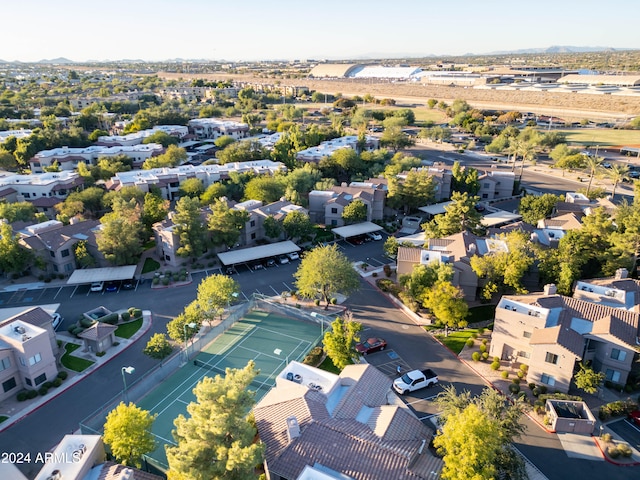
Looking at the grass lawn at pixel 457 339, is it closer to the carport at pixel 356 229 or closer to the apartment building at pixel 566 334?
the apartment building at pixel 566 334

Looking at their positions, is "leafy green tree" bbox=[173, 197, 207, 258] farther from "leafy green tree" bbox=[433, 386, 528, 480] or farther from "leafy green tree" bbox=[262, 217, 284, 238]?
"leafy green tree" bbox=[433, 386, 528, 480]

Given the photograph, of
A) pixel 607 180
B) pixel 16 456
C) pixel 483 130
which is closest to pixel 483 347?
pixel 16 456

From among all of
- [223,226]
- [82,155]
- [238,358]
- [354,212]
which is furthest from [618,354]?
[82,155]

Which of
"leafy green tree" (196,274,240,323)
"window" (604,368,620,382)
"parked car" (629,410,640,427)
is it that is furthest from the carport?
"parked car" (629,410,640,427)

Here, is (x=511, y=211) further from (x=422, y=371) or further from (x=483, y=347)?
(x=422, y=371)

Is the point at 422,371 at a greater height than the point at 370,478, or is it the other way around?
the point at 370,478

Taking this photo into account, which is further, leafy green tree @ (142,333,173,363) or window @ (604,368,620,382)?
leafy green tree @ (142,333,173,363)
